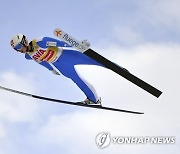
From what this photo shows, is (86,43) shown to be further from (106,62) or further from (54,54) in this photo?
(54,54)

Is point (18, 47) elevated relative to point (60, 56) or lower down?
lower down

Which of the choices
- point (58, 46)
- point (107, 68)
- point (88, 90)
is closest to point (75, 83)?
point (88, 90)

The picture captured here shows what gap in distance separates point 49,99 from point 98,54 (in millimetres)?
3063

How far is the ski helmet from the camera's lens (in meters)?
9.17

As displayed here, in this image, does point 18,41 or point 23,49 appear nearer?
point 18,41

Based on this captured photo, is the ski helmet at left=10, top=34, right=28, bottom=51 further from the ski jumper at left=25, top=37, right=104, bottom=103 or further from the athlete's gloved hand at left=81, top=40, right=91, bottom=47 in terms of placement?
the athlete's gloved hand at left=81, top=40, right=91, bottom=47

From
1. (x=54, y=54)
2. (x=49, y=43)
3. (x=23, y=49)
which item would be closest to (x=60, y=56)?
(x=54, y=54)

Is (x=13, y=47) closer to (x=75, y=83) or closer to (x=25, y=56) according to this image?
(x=25, y=56)

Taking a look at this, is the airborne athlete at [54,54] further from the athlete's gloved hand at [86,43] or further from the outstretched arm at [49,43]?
the athlete's gloved hand at [86,43]

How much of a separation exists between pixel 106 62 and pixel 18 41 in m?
2.69

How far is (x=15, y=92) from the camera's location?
10.4 m

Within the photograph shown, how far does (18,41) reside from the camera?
30.0 feet

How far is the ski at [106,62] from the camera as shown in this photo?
7582 millimetres

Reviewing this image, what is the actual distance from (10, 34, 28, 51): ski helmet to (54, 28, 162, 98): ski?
6.04 feet
